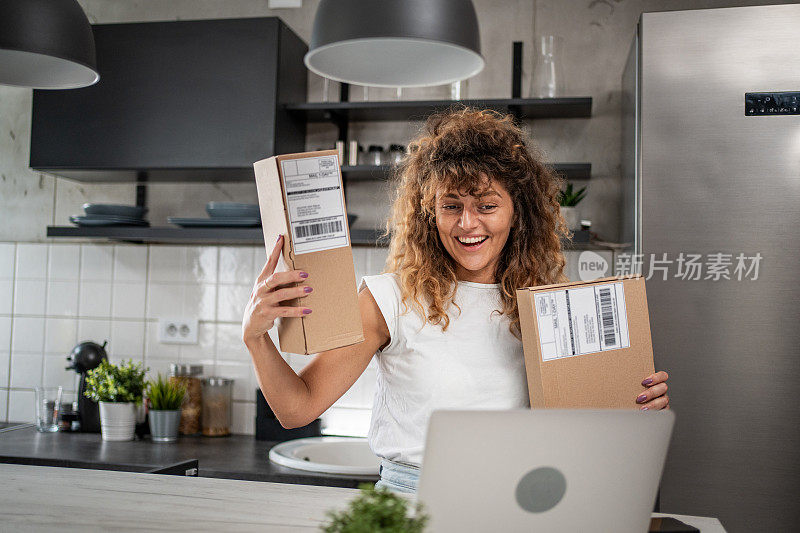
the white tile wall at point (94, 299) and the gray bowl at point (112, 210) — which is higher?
the gray bowl at point (112, 210)

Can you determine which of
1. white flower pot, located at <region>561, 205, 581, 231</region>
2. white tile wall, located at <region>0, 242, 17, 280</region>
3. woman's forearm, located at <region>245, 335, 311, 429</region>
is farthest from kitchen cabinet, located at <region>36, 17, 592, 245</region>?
woman's forearm, located at <region>245, 335, 311, 429</region>

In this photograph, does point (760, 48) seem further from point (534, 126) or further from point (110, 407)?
point (110, 407)

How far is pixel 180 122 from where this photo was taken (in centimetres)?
251

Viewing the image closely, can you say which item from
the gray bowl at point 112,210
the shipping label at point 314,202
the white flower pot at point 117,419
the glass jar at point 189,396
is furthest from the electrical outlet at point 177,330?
the shipping label at point 314,202

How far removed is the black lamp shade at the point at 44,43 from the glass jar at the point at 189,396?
128 cm

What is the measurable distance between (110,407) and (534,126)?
178 cm

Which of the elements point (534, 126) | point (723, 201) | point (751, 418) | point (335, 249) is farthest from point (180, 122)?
point (751, 418)

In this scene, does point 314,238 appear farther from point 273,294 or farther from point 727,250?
point 727,250

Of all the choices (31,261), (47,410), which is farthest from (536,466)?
(31,261)

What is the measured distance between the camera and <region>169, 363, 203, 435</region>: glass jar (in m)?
2.65

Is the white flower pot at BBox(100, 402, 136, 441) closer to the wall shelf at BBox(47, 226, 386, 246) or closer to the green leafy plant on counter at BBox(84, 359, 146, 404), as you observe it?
the green leafy plant on counter at BBox(84, 359, 146, 404)

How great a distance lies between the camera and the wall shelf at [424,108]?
2430 mm

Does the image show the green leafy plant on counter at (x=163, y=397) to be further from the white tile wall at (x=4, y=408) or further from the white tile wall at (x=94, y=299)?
the white tile wall at (x=4, y=408)

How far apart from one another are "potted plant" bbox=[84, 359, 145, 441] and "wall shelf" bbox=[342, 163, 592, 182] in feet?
3.38
